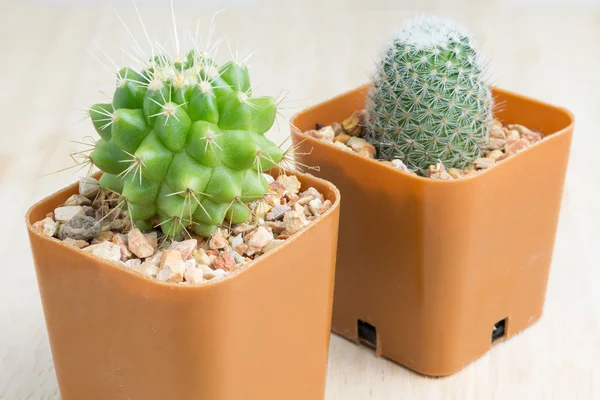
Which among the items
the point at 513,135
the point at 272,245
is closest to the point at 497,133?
the point at 513,135

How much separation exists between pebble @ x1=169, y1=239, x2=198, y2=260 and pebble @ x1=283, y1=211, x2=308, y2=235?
11 cm

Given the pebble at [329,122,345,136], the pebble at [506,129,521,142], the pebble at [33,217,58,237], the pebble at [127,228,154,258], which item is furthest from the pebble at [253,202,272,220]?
the pebble at [506,129,521,142]

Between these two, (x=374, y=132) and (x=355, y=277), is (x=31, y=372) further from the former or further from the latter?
(x=374, y=132)

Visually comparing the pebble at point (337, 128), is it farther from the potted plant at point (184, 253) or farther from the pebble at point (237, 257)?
the pebble at point (237, 257)

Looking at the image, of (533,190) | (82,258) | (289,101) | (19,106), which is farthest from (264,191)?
(19,106)

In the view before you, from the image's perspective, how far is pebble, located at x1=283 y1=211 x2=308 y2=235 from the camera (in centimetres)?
121

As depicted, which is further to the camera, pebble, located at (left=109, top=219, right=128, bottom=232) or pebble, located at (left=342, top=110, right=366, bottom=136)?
pebble, located at (left=342, top=110, right=366, bottom=136)

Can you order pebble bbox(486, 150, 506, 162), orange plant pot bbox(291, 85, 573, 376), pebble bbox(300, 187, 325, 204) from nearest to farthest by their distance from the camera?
pebble bbox(300, 187, 325, 204)
orange plant pot bbox(291, 85, 573, 376)
pebble bbox(486, 150, 506, 162)

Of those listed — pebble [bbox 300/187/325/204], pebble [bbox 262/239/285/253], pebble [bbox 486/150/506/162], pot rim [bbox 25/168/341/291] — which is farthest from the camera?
pebble [bbox 486/150/506/162]

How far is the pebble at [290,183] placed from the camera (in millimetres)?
1306

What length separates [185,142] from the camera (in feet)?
3.74

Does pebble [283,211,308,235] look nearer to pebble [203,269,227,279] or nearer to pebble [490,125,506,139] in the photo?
Answer: pebble [203,269,227,279]

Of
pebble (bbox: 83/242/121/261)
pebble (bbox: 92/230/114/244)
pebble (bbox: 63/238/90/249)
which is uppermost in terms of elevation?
pebble (bbox: 83/242/121/261)

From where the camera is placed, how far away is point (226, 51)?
255 cm
